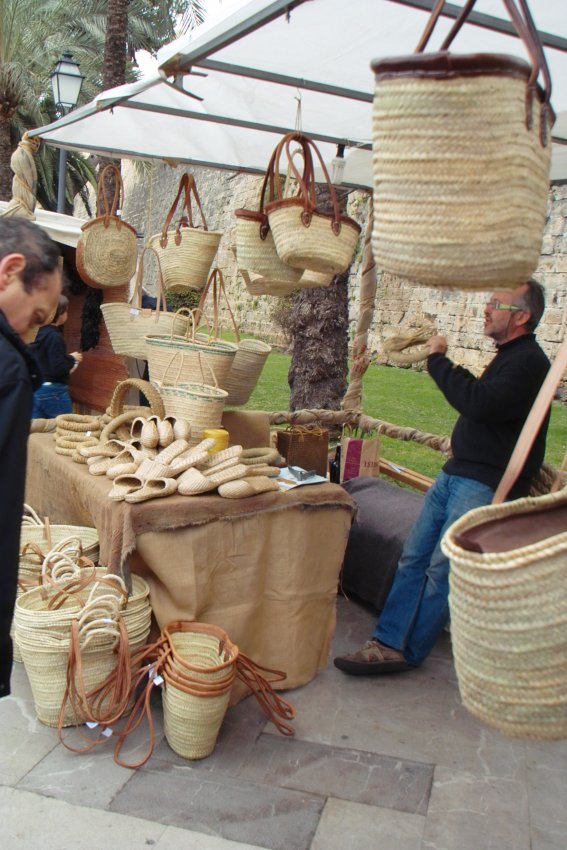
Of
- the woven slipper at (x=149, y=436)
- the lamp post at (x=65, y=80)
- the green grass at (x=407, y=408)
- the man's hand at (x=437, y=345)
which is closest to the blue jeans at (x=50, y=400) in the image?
the woven slipper at (x=149, y=436)

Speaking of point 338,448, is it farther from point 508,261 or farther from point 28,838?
point 508,261

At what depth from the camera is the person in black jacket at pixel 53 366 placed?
17.3 ft

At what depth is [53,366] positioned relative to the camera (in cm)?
529

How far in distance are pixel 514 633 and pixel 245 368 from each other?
115 inches

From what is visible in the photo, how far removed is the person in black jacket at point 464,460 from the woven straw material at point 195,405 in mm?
1003

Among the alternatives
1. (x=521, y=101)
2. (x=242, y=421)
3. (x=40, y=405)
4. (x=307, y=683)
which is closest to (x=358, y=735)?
(x=307, y=683)

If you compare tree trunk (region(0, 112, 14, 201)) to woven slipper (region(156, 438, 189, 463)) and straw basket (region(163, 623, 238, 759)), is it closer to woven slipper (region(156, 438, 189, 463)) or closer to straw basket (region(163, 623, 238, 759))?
woven slipper (region(156, 438, 189, 463))

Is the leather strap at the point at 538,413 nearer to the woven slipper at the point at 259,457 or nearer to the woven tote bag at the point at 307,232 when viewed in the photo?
the woven tote bag at the point at 307,232

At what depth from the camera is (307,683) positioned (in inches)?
134

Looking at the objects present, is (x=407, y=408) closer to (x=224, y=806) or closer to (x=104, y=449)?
(x=104, y=449)

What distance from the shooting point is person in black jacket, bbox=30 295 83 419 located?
527 cm

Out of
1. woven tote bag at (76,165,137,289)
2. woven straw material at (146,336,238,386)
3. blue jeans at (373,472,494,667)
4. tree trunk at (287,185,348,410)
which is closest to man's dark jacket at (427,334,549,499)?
blue jeans at (373,472,494,667)

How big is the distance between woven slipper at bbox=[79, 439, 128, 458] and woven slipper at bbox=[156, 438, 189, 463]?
0.33 meters

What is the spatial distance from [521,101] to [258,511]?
2148mm
